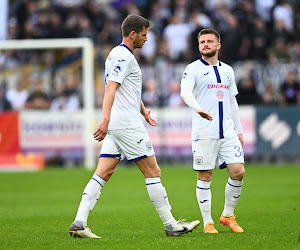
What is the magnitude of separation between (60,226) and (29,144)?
13.0 metres

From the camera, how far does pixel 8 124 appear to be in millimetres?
22359

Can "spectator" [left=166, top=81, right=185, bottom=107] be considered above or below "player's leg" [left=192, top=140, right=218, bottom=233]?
above

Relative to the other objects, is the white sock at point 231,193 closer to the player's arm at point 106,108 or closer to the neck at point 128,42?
the player's arm at point 106,108

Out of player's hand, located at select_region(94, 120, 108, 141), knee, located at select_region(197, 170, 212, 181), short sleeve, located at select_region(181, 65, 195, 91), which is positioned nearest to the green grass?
knee, located at select_region(197, 170, 212, 181)

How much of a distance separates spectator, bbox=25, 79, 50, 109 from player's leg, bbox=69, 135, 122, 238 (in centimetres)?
1495

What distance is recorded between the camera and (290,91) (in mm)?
22078

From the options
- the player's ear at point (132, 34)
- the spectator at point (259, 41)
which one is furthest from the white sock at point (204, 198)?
the spectator at point (259, 41)

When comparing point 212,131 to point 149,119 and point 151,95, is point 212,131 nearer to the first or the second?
point 149,119

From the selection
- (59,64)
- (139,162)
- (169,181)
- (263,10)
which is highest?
(263,10)

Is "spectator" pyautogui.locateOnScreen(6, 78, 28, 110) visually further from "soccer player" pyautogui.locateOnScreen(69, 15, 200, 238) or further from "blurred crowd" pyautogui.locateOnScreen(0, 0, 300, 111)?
"soccer player" pyautogui.locateOnScreen(69, 15, 200, 238)

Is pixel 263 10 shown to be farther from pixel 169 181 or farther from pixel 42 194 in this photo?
pixel 42 194

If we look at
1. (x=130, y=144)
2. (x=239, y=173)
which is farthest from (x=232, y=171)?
(x=130, y=144)

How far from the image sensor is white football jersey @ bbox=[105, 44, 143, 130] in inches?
316

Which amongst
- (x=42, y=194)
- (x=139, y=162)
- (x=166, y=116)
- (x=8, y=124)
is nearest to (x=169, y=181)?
(x=42, y=194)
